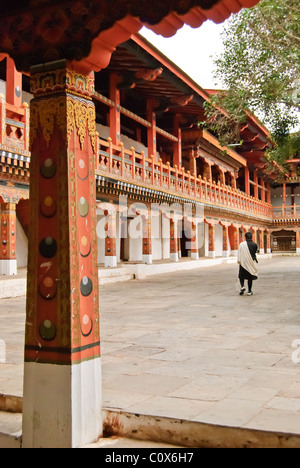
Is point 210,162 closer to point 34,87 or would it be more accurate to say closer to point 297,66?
point 297,66

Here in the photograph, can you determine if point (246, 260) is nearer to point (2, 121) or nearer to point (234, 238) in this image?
point (2, 121)

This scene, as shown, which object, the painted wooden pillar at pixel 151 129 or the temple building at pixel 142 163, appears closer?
the temple building at pixel 142 163

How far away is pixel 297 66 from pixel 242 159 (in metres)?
21.1

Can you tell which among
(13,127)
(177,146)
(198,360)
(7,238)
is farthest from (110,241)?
(198,360)

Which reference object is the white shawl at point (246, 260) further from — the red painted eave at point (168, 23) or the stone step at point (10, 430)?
the red painted eave at point (168, 23)

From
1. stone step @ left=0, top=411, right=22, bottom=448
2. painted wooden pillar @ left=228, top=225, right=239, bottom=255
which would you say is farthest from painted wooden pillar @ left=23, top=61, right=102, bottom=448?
painted wooden pillar @ left=228, top=225, right=239, bottom=255

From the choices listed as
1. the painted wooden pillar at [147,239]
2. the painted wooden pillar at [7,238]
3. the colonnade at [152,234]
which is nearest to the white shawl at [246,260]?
→ the painted wooden pillar at [7,238]

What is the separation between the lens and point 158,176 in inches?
706

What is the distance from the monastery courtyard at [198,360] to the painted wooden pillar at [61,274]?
422 mm

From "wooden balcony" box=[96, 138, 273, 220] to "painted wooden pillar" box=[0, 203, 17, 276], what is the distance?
9.84ft

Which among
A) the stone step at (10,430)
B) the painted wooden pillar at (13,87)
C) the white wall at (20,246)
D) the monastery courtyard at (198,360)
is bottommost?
the stone step at (10,430)

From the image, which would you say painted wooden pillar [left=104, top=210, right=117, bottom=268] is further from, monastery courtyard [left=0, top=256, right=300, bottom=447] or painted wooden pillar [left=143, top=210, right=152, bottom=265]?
monastery courtyard [left=0, top=256, right=300, bottom=447]

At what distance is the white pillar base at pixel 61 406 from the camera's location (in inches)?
119

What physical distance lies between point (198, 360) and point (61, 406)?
2.08m
